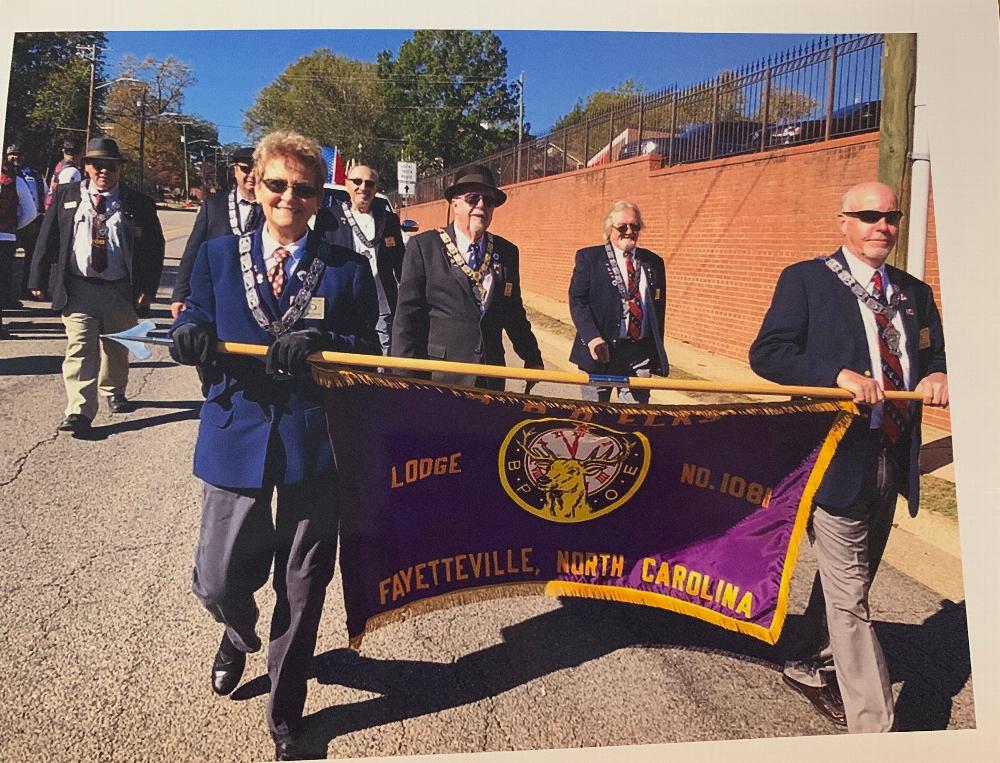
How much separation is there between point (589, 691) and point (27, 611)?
5.51 ft

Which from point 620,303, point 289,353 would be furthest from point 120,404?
point 620,303

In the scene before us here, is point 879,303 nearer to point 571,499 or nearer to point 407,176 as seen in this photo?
point 571,499

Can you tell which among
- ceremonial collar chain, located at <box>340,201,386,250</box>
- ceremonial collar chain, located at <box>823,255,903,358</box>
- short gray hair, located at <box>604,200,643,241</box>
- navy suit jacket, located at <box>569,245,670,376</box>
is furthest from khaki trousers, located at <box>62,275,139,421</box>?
ceremonial collar chain, located at <box>823,255,903,358</box>

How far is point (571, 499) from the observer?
218 cm

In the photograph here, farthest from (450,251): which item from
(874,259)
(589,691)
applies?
(589,691)

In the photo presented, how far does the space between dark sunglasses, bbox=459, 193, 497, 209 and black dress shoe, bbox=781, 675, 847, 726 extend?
6.42ft

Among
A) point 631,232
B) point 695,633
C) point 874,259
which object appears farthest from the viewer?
point 631,232

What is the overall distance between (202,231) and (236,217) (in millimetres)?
110

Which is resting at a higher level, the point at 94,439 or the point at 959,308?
the point at 959,308

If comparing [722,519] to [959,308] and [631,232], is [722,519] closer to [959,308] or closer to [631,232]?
[959,308]

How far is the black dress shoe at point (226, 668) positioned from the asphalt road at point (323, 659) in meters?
0.03

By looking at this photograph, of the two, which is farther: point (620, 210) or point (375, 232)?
point (375, 232)

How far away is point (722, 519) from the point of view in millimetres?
2219

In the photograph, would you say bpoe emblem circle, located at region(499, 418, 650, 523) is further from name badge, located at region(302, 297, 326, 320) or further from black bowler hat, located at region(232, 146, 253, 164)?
black bowler hat, located at region(232, 146, 253, 164)
